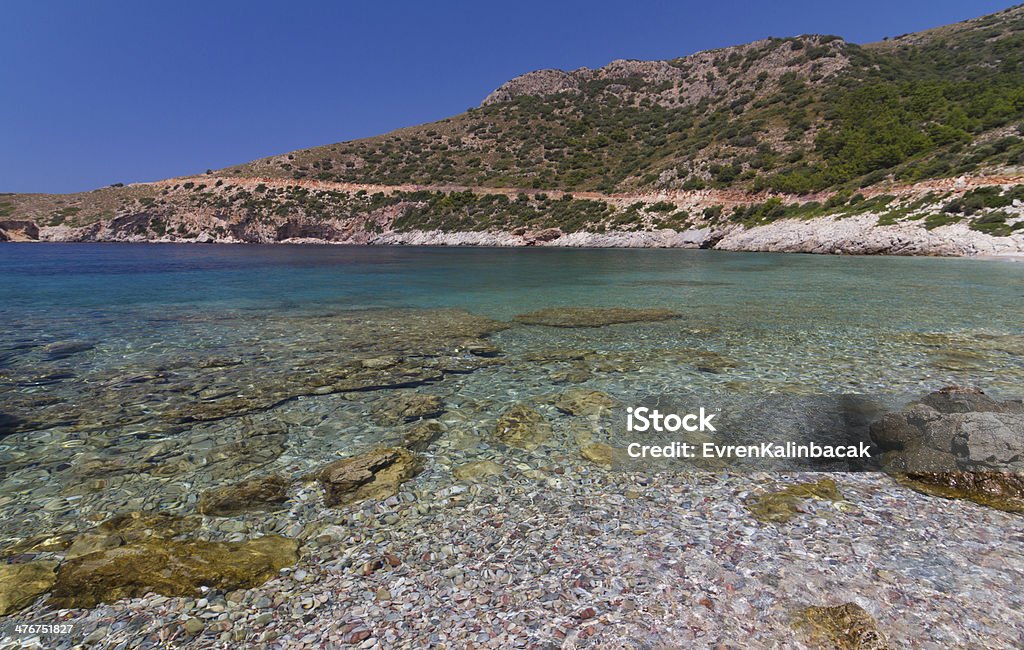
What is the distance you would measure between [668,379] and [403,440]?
17.1 ft

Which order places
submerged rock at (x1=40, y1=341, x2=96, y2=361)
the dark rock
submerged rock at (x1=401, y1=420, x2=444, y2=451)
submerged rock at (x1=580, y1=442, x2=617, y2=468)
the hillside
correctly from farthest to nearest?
the hillside
submerged rock at (x1=40, y1=341, x2=96, y2=361)
the dark rock
submerged rock at (x1=401, y1=420, x2=444, y2=451)
submerged rock at (x1=580, y1=442, x2=617, y2=468)

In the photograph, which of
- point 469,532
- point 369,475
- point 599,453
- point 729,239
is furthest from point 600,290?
point 729,239

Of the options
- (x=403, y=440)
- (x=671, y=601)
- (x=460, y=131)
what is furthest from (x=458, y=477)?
(x=460, y=131)

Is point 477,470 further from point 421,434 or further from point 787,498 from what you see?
point 787,498

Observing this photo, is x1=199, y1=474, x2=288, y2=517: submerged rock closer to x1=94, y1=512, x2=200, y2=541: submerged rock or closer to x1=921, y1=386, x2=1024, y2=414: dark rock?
x1=94, y1=512, x2=200, y2=541: submerged rock

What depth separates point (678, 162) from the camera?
75312mm

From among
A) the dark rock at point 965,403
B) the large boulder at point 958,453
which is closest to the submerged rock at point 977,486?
the large boulder at point 958,453

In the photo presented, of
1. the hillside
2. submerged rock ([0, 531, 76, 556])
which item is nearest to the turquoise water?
submerged rock ([0, 531, 76, 556])

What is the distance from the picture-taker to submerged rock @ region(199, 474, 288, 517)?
501cm

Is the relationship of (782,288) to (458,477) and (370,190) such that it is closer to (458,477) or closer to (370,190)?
(458,477)

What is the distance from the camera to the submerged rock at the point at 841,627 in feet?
10.4

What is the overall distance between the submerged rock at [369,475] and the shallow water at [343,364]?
458mm

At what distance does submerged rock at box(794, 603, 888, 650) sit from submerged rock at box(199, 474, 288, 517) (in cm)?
485

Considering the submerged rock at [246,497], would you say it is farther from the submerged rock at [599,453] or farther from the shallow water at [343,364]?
the submerged rock at [599,453]
